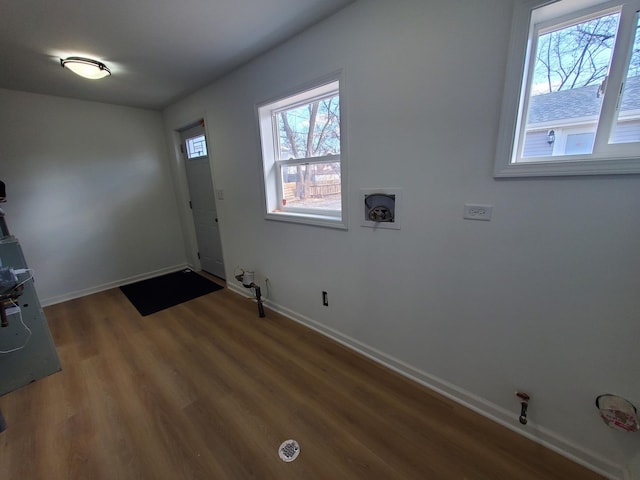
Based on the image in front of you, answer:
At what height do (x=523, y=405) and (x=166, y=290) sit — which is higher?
(x=523, y=405)

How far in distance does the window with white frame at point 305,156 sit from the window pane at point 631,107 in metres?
1.29

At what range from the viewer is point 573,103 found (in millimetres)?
1062

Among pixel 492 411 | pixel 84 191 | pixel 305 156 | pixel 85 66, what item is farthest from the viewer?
pixel 84 191

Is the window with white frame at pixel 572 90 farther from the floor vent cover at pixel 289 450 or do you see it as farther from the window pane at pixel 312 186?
the floor vent cover at pixel 289 450

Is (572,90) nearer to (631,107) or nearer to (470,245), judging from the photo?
(631,107)

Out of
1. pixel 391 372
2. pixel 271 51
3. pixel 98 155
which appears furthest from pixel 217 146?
pixel 391 372

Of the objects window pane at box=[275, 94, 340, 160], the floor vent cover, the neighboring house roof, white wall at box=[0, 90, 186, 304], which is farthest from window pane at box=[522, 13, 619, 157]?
white wall at box=[0, 90, 186, 304]

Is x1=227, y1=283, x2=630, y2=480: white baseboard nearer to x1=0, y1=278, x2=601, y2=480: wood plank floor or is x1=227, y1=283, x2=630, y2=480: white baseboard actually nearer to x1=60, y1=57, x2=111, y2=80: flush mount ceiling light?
x1=0, y1=278, x2=601, y2=480: wood plank floor

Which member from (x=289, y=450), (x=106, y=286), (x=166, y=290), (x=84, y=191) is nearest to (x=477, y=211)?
(x=289, y=450)

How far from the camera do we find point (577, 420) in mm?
1209

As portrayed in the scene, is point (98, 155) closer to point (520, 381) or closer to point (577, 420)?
point (520, 381)

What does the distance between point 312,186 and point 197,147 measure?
2.07m

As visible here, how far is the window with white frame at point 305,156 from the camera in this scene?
1972 millimetres

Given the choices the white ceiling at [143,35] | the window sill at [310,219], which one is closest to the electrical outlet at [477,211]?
the window sill at [310,219]
